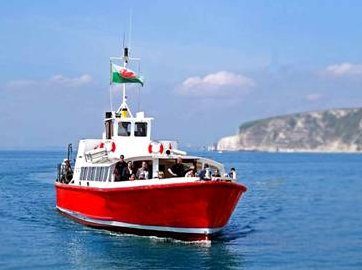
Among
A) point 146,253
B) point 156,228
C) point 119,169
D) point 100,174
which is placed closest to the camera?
point 146,253

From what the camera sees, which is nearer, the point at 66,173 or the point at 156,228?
the point at 156,228

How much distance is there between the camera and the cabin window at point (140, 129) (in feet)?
110

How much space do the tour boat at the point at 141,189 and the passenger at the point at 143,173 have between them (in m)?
0.48

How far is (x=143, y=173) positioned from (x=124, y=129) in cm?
483

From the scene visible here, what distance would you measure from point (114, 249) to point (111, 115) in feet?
30.6

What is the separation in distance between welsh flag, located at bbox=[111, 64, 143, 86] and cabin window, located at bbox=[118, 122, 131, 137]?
2.56 m

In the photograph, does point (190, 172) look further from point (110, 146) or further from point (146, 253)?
point (110, 146)

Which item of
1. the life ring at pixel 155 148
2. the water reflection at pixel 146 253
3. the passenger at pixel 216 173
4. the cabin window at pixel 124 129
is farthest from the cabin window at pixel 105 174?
the passenger at pixel 216 173

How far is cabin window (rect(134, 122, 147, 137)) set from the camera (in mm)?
33500

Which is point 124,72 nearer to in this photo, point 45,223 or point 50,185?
point 45,223

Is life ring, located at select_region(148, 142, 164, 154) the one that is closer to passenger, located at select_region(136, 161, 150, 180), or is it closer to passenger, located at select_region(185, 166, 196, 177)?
passenger, located at select_region(136, 161, 150, 180)

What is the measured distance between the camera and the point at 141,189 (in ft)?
91.5

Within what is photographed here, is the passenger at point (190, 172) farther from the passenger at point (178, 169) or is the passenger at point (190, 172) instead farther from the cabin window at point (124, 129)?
the cabin window at point (124, 129)

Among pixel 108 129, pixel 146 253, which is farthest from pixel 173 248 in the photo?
pixel 108 129
